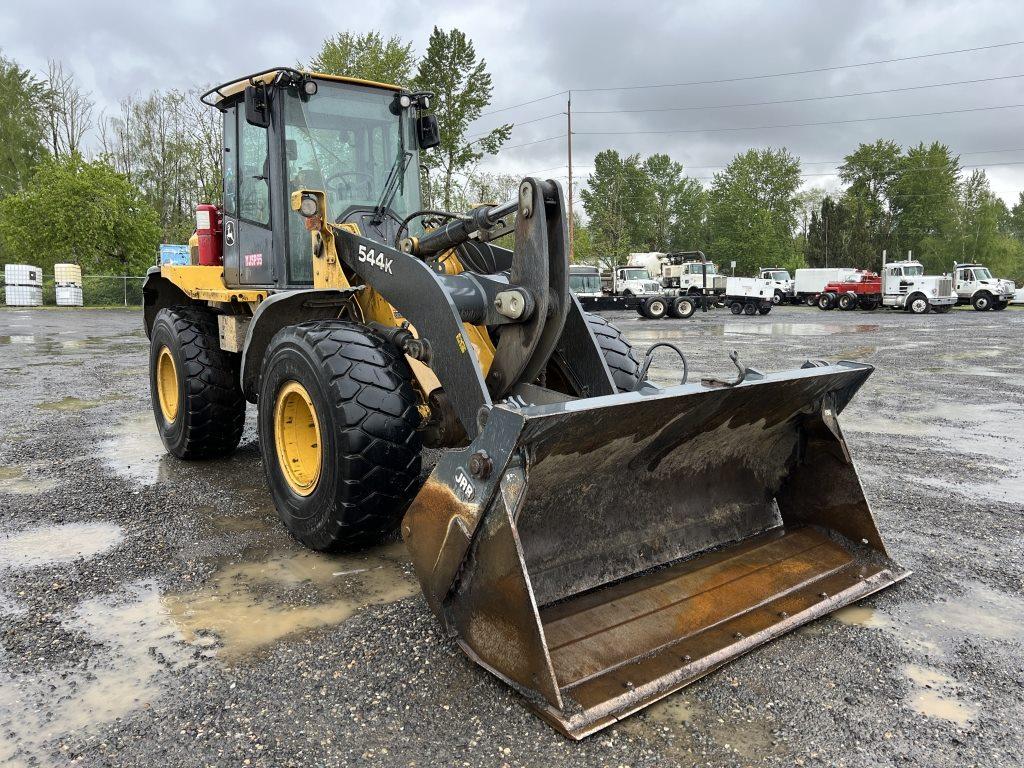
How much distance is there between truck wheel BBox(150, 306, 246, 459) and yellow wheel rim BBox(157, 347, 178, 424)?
193 millimetres

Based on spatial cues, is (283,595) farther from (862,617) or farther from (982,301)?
(982,301)

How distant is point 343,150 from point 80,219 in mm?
33188

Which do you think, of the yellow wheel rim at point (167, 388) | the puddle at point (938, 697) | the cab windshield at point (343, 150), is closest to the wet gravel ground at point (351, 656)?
the puddle at point (938, 697)

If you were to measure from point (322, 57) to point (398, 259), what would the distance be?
3440cm

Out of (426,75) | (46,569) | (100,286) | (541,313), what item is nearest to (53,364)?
(46,569)

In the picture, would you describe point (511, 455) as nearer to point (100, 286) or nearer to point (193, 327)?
point (193, 327)

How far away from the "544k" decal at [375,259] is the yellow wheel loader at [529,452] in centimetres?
1

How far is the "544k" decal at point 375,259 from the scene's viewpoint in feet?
11.9

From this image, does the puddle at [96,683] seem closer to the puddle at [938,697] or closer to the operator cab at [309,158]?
the operator cab at [309,158]

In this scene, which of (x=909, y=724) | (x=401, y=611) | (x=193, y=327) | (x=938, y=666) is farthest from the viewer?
(x=193, y=327)

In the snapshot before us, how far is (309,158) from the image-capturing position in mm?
4586

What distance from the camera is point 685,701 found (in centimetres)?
249

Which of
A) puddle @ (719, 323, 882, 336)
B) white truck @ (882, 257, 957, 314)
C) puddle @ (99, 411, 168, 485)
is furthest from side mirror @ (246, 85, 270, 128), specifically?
white truck @ (882, 257, 957, 314)

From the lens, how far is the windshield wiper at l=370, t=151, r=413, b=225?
4.70 metres
